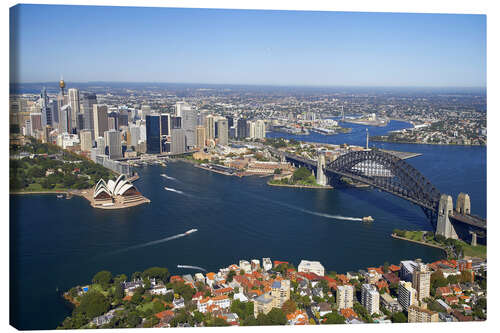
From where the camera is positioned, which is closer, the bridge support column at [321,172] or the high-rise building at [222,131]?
the bridge support column at [321,172]

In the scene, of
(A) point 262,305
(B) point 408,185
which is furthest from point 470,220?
(A) point 262,305

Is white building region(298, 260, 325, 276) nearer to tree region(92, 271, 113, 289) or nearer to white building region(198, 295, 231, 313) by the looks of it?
white building region(198, 295, 231, 313)

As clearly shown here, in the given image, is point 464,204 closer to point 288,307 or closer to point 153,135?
point 288,307

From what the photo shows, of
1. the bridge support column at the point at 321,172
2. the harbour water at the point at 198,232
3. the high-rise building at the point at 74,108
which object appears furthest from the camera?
the high-rise building at the point at 74,108

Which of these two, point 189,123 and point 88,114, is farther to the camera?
point 189,123

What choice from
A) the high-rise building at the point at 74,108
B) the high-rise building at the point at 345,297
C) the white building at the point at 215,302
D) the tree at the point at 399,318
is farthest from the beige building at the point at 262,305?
the high-rise building at the point at 74,108

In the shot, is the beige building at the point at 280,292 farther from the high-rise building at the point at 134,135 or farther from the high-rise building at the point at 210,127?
the high-rise building at the point at 210,127

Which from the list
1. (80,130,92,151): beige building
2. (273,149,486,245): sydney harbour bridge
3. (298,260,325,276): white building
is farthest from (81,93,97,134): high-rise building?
(298,260,325,276): white building

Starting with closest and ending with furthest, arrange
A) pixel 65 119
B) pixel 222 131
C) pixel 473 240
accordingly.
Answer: pixel 473 240 < pixel 65 119 < pixel 222 131
